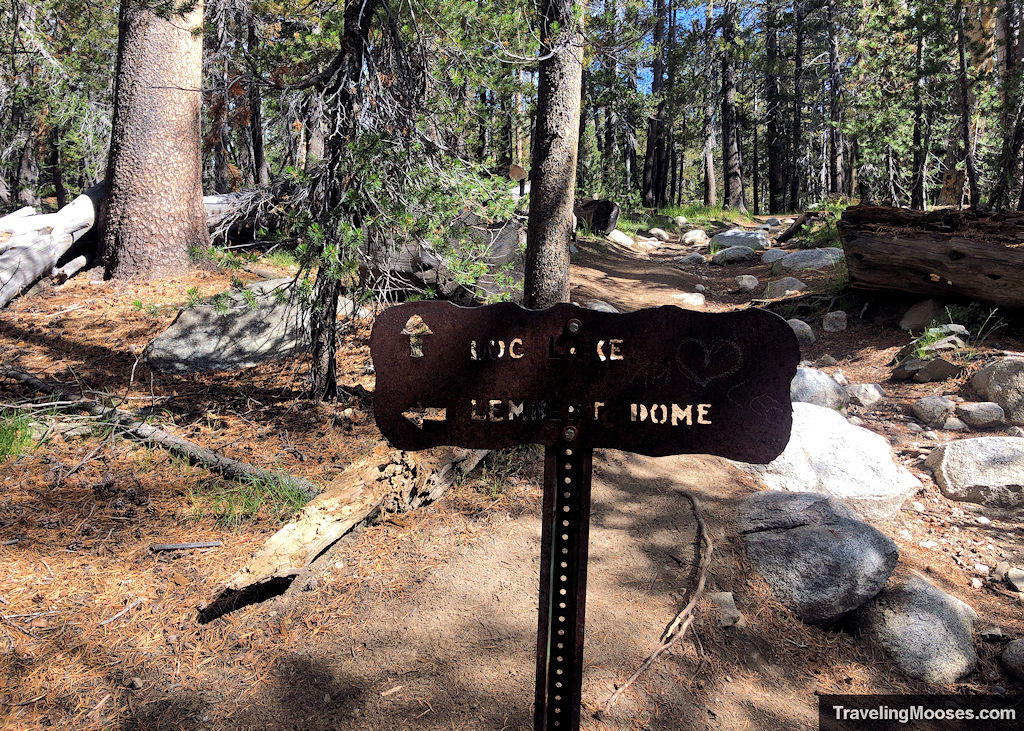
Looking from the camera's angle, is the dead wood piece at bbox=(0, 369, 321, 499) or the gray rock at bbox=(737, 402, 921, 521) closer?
the dead wood piece at bbox=(0, 369, 321, 499)

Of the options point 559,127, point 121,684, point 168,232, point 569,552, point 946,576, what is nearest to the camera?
point 569,552

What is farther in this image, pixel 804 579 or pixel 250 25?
pixel 250 25

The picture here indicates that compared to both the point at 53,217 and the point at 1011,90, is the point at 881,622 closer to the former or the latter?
the point at 53,217

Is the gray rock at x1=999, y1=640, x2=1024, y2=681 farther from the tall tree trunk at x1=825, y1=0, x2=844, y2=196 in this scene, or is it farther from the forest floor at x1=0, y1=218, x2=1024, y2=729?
the tall tree trunk at x1=825, y1=0, x2=844, y2=196

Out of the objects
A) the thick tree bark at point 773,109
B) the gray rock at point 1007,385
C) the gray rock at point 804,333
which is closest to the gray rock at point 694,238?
the thick tree bark at point 773,109

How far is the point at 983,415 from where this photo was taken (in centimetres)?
557

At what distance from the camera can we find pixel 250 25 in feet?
37.0

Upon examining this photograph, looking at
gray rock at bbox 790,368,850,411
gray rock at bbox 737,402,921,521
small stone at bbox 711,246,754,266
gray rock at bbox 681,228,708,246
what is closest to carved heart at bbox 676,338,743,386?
gray rock at bbox 737,402,921,521

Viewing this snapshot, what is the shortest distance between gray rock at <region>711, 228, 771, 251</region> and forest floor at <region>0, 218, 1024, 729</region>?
→ 10345mm

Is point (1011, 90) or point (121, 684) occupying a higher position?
point (1011, 90)

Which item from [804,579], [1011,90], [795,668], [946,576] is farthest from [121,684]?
[1011,90]

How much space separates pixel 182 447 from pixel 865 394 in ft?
19.6

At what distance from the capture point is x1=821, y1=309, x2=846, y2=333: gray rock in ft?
26.5

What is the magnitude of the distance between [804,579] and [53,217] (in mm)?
8206
